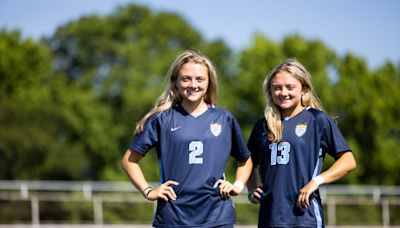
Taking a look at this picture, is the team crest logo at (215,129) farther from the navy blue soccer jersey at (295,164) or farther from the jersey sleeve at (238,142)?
the navy blue soccer jersey at (295,164)

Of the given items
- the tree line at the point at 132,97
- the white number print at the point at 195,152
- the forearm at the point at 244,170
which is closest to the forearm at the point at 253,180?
the forearm at the point at 244,170

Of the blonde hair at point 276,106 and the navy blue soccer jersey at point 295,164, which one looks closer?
the navy blue soccer jersey at point 295,164

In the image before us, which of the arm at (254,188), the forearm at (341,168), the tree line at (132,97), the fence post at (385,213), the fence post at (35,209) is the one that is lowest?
the fence post at (385,213)

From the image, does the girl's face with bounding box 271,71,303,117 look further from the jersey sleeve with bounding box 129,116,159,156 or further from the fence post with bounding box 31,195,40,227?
the fence post with bounding box 31,195,40,227

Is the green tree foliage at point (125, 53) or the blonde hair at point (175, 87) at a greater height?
the green tree foliage at point (125, 53)

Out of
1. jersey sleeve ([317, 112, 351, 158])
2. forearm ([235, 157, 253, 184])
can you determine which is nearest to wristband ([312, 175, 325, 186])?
jersey sleeve ([317, 112, 351, 158])

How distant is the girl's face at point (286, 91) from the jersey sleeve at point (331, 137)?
0.67 ft

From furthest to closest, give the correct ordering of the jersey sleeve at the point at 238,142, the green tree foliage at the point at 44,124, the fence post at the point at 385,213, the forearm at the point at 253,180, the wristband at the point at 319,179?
the green tree foliage at the point at 44,124
the fence post at the point at 385,213
the forearm at the point at 253,180
the jersey sleeve at the point at 238,142
the wristband at the point at 319,179

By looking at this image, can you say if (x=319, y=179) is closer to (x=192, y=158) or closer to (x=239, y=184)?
(x=239, y=184)

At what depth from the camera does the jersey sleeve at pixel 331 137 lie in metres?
5.25

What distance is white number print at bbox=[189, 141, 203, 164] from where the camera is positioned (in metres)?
5.09

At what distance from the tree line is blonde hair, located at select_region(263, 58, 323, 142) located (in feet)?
81.2

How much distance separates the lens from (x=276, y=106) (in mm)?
5434

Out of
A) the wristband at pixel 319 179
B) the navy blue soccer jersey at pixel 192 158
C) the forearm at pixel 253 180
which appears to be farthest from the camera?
the forearm at pixel 253 180
